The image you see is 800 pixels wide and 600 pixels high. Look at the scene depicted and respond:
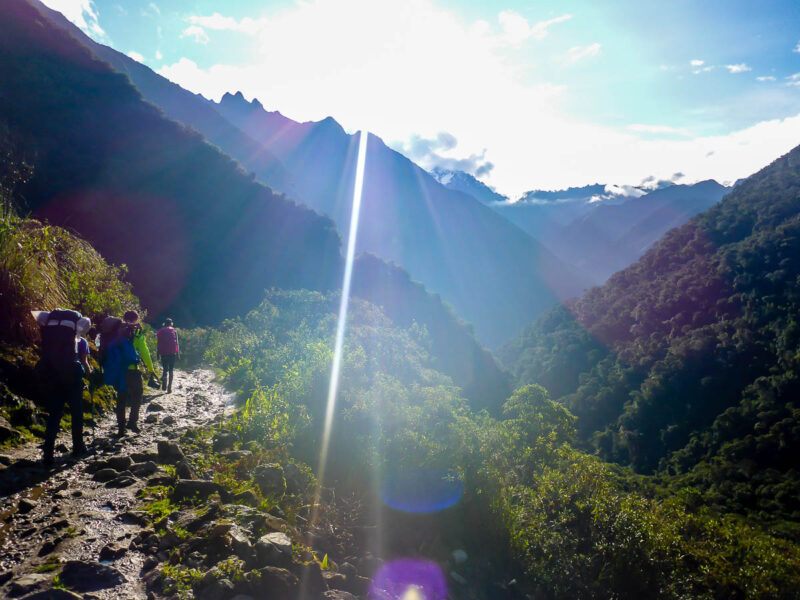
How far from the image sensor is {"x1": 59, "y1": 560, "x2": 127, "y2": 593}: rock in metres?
3.11

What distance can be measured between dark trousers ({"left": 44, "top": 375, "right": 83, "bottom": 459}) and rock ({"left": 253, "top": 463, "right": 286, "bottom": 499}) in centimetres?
212

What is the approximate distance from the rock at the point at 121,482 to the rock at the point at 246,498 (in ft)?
3.66

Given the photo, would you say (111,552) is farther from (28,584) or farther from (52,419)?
(52,419)

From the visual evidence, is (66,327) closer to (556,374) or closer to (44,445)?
(44,445)

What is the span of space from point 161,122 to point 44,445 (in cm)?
5004

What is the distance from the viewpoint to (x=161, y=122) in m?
45.1

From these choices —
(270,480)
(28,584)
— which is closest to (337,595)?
(270,480)

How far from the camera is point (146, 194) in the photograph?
1527 inches

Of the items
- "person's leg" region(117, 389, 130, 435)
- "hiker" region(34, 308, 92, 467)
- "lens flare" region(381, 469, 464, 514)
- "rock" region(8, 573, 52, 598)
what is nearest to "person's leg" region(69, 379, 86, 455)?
"hiker" region(34, 308, 92, 467)

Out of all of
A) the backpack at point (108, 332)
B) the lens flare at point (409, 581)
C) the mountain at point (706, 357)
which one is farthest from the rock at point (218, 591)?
the mountain at point (706, 357)

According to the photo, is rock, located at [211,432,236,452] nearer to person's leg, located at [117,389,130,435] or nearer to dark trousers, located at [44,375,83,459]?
person's leg, located at [117,389,130,435]

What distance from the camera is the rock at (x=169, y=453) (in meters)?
5.64

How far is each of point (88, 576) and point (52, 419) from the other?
7.34ft

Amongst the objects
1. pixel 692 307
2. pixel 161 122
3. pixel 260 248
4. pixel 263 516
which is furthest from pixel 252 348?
pixel 692 307
